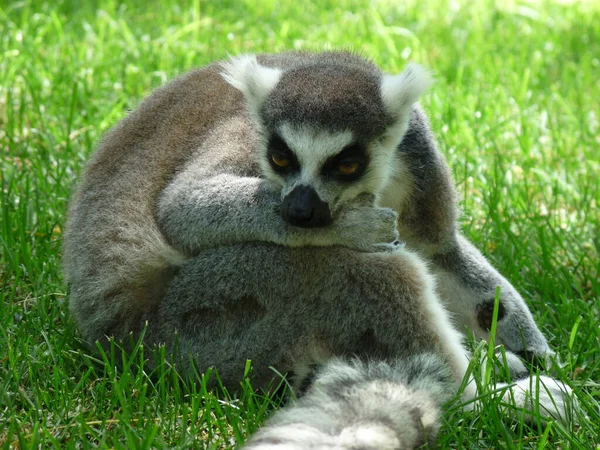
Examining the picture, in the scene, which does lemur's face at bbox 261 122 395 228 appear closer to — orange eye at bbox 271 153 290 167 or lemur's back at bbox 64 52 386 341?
orange eye at bbox 271 153 290 167

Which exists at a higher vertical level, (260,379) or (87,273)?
(87,273)

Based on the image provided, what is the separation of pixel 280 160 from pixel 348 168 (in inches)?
12.3

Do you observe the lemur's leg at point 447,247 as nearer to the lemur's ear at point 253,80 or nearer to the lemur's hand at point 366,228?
A: the lemur's hand at point 366,228

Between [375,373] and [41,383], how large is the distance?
4.83 ft

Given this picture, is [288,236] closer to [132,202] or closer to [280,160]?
[280,160]

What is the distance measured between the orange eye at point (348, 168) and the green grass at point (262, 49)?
3.53 feet

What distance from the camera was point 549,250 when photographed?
5246 millimetres

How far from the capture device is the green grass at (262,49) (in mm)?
3471

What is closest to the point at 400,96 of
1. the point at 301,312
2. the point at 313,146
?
the point at 313,146

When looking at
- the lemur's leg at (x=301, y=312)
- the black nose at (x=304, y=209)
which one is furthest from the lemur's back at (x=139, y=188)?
Result: the black nose at (x=304, y=209)

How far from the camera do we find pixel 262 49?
834 cm

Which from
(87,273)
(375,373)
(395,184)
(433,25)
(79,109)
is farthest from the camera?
(433,25)

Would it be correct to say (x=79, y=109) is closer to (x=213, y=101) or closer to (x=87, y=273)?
(x=213, y=101)

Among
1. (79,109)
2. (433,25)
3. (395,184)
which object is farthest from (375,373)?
(433,25)
